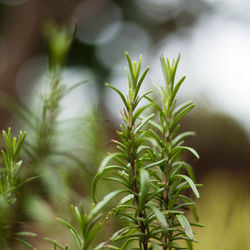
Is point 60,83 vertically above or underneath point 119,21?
underneath

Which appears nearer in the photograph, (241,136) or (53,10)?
(241,136)

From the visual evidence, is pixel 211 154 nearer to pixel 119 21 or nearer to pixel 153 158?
pixel 153 158

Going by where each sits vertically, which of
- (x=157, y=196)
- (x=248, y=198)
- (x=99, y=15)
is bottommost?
(x=157, y=196)

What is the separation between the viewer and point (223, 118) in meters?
2.65

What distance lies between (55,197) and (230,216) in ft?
1.90

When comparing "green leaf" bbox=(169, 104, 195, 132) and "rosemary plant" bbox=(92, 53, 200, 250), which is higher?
"green leaf" bbox=(169, 104, 195, 132)

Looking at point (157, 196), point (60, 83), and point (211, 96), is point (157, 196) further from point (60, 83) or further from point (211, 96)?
point (211, 96)

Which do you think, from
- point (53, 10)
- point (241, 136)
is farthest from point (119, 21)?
point (241, 136)

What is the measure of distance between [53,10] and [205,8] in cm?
296

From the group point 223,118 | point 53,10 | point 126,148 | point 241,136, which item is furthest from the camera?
point 53,10

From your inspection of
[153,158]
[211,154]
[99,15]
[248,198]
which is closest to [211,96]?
[211,154]

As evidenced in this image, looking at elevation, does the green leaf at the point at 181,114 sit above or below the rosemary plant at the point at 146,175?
above

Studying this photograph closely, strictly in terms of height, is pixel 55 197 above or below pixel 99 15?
below

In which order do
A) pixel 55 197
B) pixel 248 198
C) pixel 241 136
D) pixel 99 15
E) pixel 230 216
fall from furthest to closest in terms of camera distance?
pixel 99 15 → pixel 241 136 → pixel 248 198 → pixel 230 216 → pixel 55 197
